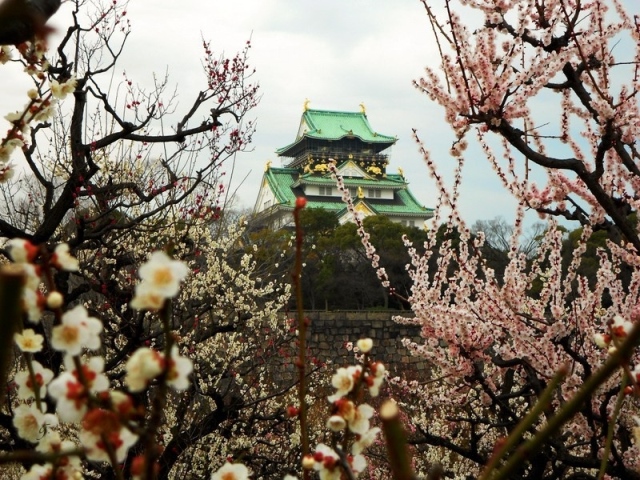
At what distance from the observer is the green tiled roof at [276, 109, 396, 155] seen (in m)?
43.1

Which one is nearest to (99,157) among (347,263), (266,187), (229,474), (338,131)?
(229,474)

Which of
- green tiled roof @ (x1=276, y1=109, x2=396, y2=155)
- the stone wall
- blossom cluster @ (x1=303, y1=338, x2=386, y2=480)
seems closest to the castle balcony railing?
green tiled roof @ (x1=276, y1=109, x2=396, y2=155)

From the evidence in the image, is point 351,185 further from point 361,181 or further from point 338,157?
point 338,157

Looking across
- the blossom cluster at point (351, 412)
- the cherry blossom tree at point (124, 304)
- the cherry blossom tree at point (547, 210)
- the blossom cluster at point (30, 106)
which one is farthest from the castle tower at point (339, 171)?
the blossom cluster at point (351, 412)

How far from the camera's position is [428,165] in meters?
4.76

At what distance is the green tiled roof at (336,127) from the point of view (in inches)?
1697

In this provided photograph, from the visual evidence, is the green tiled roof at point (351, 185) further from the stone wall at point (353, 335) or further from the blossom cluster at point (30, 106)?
the blossom cluster at point (30, 106)

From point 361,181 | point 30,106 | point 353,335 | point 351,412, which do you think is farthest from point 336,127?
point 351,412

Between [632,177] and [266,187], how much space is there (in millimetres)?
37587

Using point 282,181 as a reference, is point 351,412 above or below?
below

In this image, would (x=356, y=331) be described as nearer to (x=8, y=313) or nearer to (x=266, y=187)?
(x=266, y=187)

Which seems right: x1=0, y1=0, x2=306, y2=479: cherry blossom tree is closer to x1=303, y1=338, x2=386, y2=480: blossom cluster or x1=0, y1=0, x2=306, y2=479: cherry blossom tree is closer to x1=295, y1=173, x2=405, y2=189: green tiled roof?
x1=303, y1=338, x2=386, y2=480: blossom cluster

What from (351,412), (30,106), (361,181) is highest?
(361,181)

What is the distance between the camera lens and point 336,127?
44625 mm
